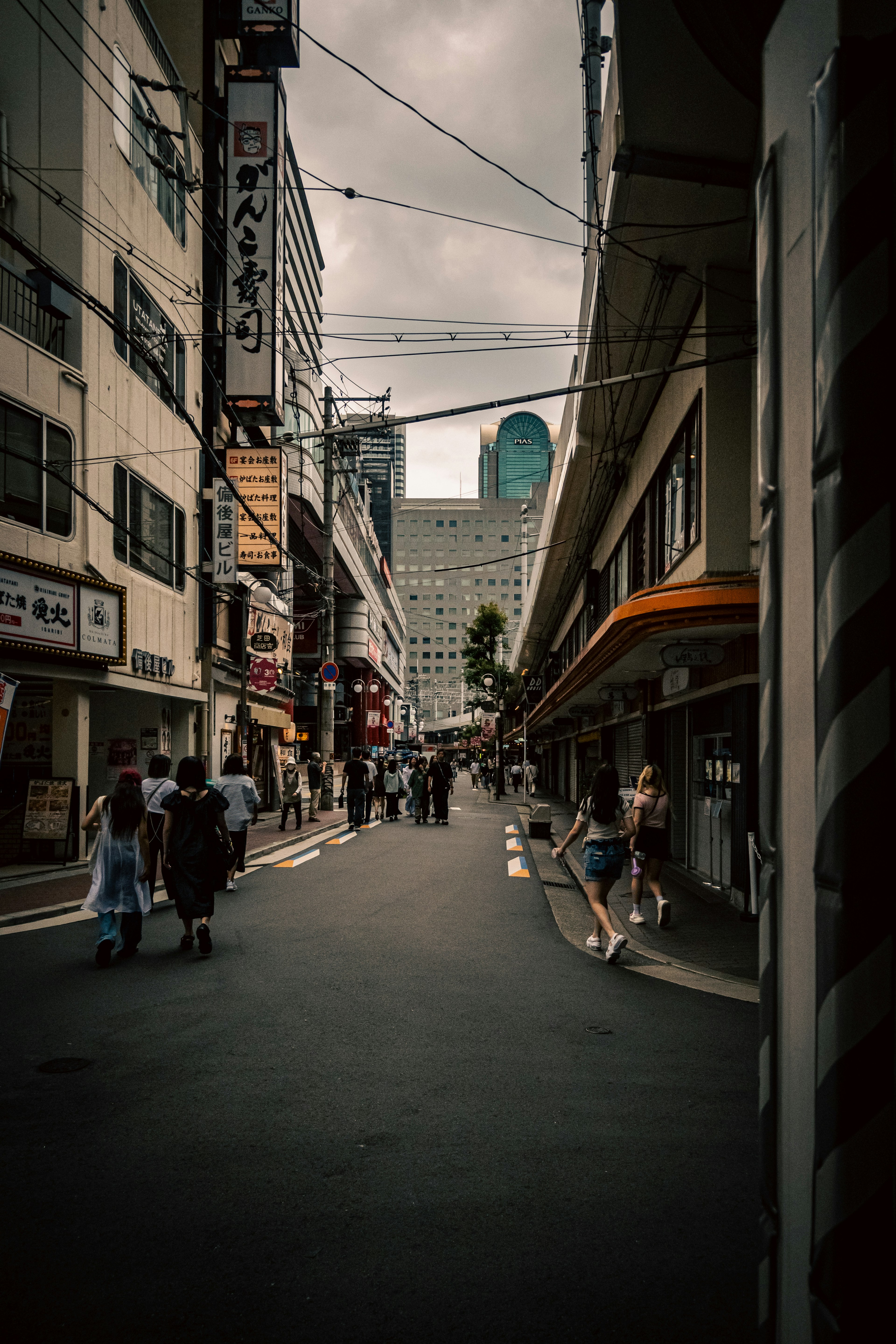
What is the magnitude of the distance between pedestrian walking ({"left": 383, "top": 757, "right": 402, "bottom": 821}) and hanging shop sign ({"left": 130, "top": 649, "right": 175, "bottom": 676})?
325 inches

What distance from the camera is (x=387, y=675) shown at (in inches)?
3654

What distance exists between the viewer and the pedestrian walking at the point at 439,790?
24922 millimetres

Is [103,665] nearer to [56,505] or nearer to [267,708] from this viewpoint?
[56,505]

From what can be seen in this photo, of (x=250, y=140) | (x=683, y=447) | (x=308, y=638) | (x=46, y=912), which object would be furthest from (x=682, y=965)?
(x=308, y=638)

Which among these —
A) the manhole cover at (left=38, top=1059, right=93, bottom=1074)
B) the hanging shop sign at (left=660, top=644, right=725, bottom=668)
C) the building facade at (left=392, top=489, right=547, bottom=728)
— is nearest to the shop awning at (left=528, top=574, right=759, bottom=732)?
the hanging shop sign at (left=660, top=644, right=725, bottom=668)

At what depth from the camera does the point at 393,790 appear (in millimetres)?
26281

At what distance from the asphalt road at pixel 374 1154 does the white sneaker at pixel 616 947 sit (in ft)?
1.02

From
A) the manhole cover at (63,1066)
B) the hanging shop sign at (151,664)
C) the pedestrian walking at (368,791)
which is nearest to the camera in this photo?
the manhole cover at (63,1066)

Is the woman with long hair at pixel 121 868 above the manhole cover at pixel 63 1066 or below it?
above

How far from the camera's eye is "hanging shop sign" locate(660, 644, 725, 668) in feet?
37.9

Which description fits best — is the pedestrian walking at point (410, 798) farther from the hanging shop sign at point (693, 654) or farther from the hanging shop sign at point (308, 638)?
the hanging shop sign at point (308, 638)

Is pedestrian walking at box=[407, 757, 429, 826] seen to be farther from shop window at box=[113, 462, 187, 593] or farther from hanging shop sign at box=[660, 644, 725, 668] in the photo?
hanging shop sign at box=[660, 644, 725, 668]

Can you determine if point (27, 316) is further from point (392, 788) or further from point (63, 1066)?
point (392, 788)

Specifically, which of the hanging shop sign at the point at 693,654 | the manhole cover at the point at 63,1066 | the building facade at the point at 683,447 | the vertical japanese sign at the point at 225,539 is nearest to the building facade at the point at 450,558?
the vertical japanese sign at the point at 225,539
